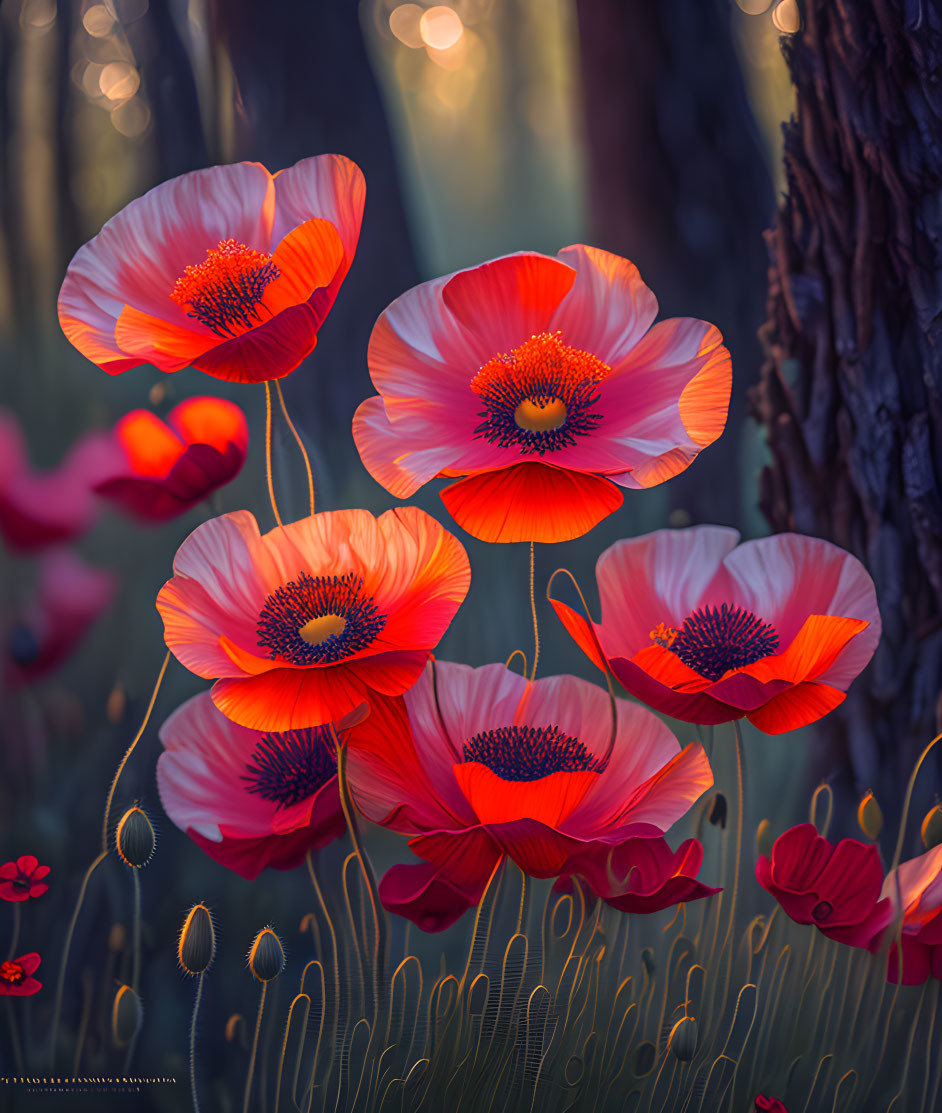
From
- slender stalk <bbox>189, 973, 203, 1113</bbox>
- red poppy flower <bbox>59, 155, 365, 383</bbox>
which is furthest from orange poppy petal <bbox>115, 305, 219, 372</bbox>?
slender stalk <bbox>189, 973, 203, 1113</bbox>

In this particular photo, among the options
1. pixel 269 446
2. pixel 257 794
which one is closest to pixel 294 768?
pixel 257 794

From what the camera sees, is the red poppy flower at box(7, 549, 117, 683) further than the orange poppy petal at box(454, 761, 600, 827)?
Yes

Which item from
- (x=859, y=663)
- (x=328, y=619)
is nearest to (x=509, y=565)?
(x=328, y=619)

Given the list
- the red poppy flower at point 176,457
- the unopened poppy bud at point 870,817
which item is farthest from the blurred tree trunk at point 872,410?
the red poppy flower at point 176,457

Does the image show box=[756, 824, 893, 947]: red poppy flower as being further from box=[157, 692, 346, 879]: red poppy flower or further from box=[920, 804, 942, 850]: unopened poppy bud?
box=[157, 692, 346, 879]: red poppy flower

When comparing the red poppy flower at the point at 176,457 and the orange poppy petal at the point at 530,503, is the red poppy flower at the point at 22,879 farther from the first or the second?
the orange poppy petal at the point at 530,503

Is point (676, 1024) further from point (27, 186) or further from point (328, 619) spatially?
point (27, 186)

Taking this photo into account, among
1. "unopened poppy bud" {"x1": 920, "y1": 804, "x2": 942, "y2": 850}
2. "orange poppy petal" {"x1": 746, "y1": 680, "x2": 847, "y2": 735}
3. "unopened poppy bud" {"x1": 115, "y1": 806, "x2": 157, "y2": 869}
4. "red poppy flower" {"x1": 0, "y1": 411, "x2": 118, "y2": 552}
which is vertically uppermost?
"red poppy flower" {"x1": 0, "y1": 411, "x2": 118, "y2": 552}
